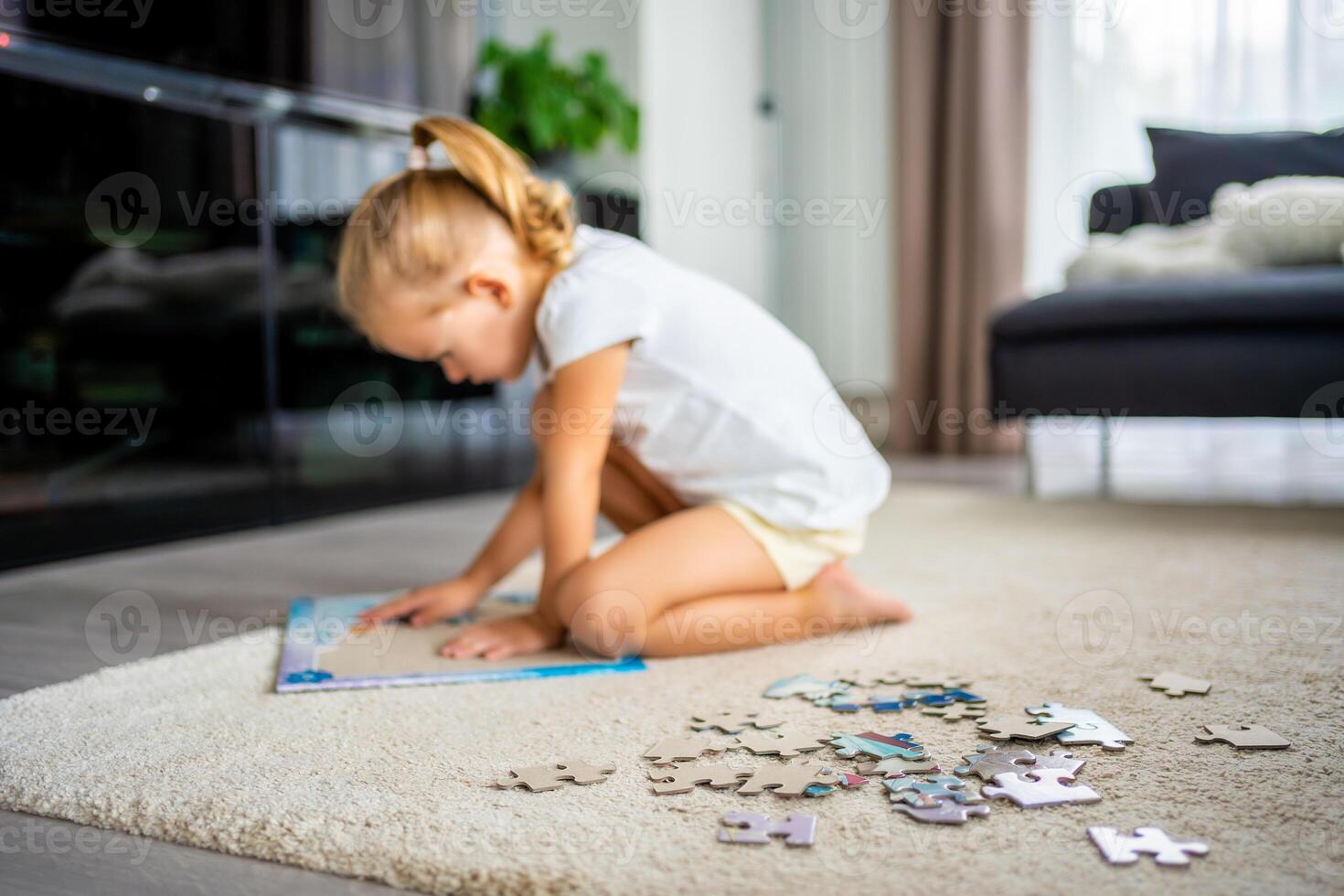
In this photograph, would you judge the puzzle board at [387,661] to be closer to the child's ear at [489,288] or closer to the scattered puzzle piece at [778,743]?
the scattered puzzle piece at [778,743]

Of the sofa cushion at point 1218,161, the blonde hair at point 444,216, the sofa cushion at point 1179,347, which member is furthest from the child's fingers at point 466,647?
the sofa cushion at point 1218,161

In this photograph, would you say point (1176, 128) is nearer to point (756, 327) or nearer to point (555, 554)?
point (756, 327)

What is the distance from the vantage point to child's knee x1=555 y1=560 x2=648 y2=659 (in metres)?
1.22

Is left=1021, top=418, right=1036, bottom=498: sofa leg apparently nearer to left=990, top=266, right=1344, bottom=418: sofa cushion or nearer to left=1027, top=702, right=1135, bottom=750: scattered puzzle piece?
left=990, top=266, right=1344, bottom=418: sofa cushion

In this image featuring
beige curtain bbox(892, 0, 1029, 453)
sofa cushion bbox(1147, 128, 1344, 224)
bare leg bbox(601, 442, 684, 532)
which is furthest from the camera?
beige curtain bbox(892, 0, 1029, 453)

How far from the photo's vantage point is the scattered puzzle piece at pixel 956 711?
0.99 meters

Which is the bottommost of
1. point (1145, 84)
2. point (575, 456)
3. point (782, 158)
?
point (575, 456)

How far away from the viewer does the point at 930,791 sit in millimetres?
812

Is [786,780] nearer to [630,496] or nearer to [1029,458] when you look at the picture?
[630,496]

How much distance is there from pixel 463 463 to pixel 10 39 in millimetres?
1447

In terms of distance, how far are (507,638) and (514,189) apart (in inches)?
20.1

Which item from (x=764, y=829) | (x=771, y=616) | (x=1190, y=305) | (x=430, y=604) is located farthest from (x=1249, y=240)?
(x=764, y=829)

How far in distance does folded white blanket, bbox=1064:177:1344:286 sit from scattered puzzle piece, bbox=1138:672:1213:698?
5.44 ft

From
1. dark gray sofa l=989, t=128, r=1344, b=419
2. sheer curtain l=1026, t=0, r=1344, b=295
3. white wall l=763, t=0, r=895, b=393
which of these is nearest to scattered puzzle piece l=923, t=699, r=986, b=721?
dark gray sofa l=989, t=128, r=1344, b=419
